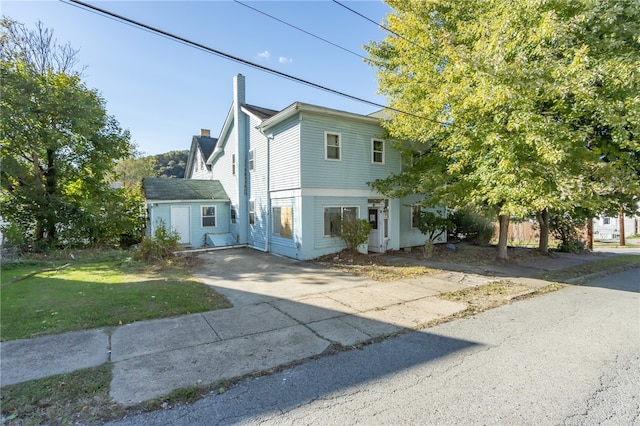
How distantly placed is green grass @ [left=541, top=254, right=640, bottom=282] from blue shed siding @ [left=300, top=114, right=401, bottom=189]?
7204 mm

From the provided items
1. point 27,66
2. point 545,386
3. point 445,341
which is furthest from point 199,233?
point 545,386

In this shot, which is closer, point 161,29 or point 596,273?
point 161,29

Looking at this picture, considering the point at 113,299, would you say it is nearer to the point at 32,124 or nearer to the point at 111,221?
the point at 111,221

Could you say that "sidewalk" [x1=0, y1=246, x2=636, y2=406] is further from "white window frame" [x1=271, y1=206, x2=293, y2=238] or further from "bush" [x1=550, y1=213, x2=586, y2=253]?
"bush" [x1=550, y1=213, x2=586, y2=253]

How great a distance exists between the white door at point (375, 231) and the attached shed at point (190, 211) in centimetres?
752

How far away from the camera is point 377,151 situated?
44.0 feet

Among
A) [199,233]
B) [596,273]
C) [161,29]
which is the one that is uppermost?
[161,29]

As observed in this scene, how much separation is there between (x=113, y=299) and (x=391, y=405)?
6.04m

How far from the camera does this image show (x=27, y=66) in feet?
42.2

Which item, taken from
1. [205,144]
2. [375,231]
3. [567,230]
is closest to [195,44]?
[375,231]

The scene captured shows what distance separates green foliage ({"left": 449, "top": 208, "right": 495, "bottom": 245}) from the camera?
57.8 ft

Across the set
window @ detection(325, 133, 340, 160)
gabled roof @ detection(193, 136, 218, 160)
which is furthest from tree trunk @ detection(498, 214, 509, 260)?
gabled roof @ detection(193, 136, 218, 160)

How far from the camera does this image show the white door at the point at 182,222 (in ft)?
51.4

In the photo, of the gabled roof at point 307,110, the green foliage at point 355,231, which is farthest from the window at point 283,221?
the gabled roof at point 307,110
